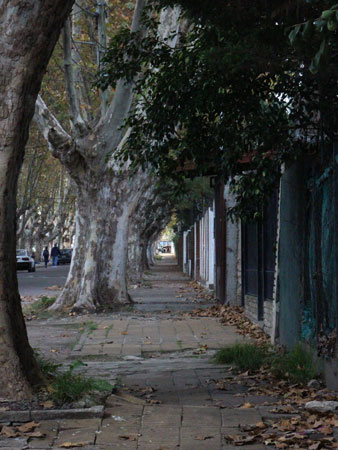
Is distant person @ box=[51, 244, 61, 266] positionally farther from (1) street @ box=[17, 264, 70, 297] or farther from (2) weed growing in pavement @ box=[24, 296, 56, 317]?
(2) weed growing in pavement @ box=[24, 296, 56, 317]

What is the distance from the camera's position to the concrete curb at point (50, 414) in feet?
21.6

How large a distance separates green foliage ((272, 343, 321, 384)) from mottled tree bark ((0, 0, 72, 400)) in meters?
2.62

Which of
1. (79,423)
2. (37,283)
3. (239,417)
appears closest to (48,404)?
(79,423)

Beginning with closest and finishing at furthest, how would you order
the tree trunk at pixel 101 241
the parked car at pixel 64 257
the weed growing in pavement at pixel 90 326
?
the weed growing in pavement at pixel 90 326 → the tree trunk at pixel 101 241 → the parked car at pixel 64 257

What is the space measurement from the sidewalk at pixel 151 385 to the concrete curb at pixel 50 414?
0.07 meters

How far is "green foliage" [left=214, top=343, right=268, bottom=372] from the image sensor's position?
368 inches

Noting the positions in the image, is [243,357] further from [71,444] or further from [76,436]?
[71,444]

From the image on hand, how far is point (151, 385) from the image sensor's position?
859cm

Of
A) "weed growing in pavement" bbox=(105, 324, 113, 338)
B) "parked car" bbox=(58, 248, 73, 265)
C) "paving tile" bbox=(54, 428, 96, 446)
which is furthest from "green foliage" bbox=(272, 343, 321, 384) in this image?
"parked car" bbox=(58, 248, 73, 265)

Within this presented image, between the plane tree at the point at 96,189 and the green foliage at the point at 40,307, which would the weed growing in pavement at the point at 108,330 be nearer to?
the plane tree at the point at 96,189

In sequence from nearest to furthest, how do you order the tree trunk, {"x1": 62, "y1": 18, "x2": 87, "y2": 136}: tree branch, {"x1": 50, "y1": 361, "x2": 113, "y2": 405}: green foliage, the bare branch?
{"x1": 50, "y1": 361, "x2": 113, "y2": 405}: green foliage → the bare branch → {"x1": 62, "y1": 18, "x2": 87, "y2": 136}: tree branch → the tree trunk

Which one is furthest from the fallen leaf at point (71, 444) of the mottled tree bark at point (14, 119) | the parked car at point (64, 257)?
the parked car at point (64, 257)

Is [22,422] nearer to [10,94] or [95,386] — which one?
[95,386]

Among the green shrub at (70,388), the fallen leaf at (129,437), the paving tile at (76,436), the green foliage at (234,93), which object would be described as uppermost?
the green foliage at (234,93)
